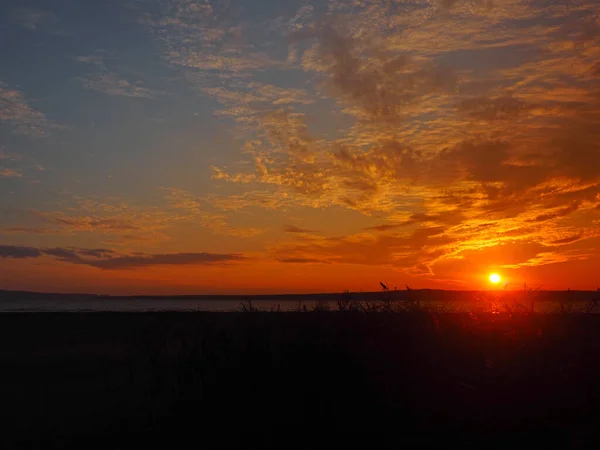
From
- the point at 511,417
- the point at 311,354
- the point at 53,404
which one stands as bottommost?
the point at 53,404

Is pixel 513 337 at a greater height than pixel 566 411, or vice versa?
pixel 513 337

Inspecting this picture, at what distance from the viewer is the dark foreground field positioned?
6742mm

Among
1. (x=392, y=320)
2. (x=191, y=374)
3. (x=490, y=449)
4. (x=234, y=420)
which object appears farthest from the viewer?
(x=392, y=320)

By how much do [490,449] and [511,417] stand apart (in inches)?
24.5

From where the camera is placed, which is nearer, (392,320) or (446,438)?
(446,438)

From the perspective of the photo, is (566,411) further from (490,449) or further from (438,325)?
(438,325)

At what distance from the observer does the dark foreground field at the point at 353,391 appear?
6742 mm

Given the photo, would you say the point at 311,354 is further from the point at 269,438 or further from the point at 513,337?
the point at 513,337

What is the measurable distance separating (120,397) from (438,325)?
550 cm

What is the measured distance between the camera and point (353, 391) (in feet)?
24.0

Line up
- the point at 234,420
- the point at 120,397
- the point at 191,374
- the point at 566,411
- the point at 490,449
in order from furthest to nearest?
the point at 120,397 → the point at 191,374 → the point at 234,420 → the point at 566,411 → the point at 490,449

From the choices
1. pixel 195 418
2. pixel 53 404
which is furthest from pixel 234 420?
pixel 53 404

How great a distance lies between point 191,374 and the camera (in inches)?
350

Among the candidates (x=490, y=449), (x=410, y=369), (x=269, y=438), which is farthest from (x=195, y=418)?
(x=490, y=449)
